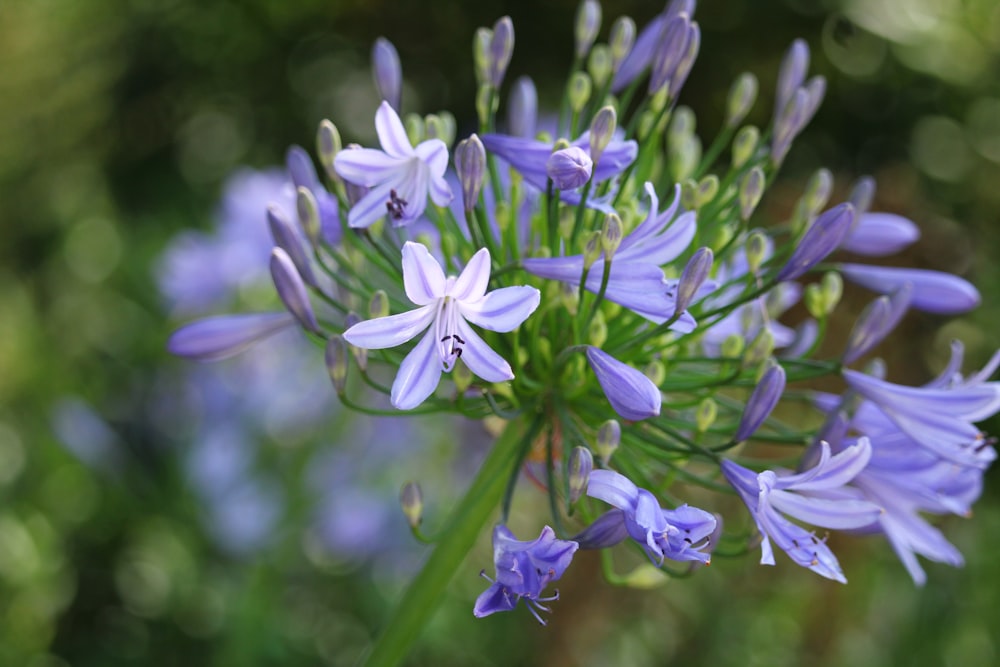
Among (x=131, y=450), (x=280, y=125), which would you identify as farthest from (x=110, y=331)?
(x=280, y=125)

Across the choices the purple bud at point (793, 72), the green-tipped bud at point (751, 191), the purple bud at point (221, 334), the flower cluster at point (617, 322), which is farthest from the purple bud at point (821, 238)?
the purple bud at point (221, 334)

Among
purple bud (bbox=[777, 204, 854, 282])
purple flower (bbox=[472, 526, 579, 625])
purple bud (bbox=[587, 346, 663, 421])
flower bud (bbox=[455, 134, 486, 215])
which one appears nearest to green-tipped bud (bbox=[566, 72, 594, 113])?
flower bud (bbox=[455, 134, 486, 215])

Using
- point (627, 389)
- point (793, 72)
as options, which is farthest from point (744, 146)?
point (627, 389)

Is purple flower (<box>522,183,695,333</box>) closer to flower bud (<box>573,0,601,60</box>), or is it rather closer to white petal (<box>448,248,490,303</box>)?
white petal (<box>448,248,490,303</box>)

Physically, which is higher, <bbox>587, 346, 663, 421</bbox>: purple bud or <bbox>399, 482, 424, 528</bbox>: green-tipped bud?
<bbox>587, 346, 663, 421</bbox>: purple bud

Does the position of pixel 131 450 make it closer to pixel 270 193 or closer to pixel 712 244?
pixel 270 193

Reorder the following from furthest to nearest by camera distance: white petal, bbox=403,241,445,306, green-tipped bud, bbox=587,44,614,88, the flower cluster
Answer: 1. green-tipped bud, bbox=587,44,614,88
2. the flower cluster
3. white petal, bbox=403,241,445,306
